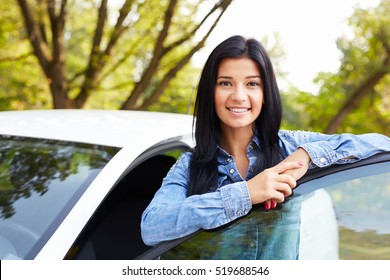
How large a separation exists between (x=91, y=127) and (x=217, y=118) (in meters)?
0.86

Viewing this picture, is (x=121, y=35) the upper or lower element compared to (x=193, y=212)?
upper

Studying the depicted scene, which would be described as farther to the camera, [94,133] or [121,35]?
[121,35]

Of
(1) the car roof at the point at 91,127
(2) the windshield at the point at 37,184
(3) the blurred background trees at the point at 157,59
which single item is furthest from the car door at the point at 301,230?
(3) the blurred background trees at the point at 157,59

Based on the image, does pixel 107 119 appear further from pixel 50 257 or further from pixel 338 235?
pixel 338 235

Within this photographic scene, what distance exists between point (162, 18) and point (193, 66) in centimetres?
151

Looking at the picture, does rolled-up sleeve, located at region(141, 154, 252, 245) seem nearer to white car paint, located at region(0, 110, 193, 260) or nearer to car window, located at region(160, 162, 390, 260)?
car window, located at region(160, 162, 390, 260)

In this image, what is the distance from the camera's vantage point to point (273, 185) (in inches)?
54.3

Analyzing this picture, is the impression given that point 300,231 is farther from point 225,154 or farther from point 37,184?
point 37,184

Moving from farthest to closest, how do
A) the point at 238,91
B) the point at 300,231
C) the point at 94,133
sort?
the point at 94,133 → the point at 238,91 → the point at 300,231

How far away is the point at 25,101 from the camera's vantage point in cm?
808

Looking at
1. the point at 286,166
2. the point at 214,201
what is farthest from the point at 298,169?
the point at 214,201

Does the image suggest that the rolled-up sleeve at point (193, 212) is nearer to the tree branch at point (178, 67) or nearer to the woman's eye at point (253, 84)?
the woman's eye at point (253, 84)

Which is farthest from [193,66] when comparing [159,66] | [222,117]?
[222,117]

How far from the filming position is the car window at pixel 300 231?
1435mm
